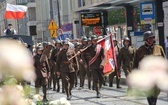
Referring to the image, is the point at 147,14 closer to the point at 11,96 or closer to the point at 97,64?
the point at 97,64

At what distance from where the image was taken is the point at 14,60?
8.65ft

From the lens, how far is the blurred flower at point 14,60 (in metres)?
2.64

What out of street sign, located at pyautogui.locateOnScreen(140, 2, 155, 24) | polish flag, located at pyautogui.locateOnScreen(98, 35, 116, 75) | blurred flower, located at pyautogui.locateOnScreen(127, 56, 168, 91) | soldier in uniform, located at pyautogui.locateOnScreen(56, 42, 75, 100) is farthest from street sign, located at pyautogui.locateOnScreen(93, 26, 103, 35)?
blurred flower, located at pyautogui.locateOnScreen(127, 56, 168, 91)

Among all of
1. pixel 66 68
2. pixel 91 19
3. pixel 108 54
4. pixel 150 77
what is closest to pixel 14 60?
pixel 150 77

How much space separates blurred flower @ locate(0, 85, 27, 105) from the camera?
9.19 ft

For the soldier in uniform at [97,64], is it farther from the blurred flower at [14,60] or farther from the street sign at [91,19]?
the street sign at [91,19]

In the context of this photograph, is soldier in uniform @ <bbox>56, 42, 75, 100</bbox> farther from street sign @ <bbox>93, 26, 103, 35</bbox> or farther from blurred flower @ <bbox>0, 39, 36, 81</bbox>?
street sign @ <bbox>93, 26, 103, 35</bbox>

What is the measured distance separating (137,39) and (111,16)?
9.33m

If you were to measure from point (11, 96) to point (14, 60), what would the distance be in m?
0.27

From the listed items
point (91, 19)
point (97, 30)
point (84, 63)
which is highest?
point (91, 19)

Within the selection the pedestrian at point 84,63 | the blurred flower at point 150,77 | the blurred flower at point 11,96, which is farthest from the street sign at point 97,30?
the blurred flower at point 11,96

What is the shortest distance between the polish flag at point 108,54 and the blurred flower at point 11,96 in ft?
41.1

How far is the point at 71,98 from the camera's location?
50.3ft

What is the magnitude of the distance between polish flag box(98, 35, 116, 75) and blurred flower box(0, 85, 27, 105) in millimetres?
12513
